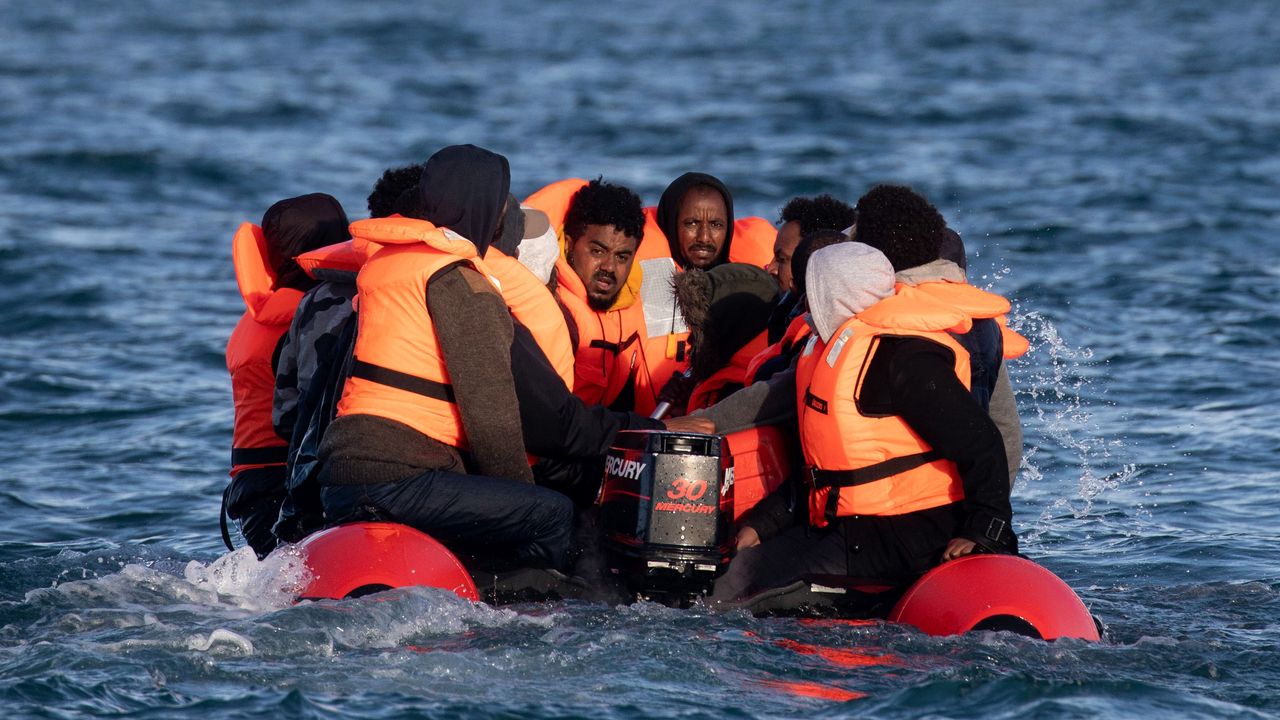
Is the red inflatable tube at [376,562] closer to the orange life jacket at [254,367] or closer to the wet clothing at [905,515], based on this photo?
the wet clothing at [905,515]

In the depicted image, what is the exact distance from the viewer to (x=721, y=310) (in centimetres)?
649

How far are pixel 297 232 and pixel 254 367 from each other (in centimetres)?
58

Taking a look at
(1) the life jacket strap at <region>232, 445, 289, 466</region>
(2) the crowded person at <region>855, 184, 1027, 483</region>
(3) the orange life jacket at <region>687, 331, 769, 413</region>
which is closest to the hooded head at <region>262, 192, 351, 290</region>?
(1) the life jacket strap at <region>232, 445, 289, 466</region>

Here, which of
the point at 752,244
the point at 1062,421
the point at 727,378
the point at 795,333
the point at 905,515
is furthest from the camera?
the point at 1062,421

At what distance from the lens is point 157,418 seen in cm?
966

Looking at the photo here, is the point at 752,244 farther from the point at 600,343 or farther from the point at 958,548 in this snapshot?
the point at 958,548

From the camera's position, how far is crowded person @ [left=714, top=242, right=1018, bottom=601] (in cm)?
504

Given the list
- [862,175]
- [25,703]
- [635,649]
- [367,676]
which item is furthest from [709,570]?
[862,175]

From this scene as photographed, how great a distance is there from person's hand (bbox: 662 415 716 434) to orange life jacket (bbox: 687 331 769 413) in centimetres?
62

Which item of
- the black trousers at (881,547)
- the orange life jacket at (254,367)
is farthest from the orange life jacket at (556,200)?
the black trousers at (881,547)

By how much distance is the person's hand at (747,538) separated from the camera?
18.1 ft

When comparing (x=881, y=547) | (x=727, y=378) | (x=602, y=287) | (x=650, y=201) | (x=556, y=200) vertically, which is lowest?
(x=881, y=547)

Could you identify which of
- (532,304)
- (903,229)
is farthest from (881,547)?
(532,304)

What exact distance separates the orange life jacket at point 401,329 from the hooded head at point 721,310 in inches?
61.2
